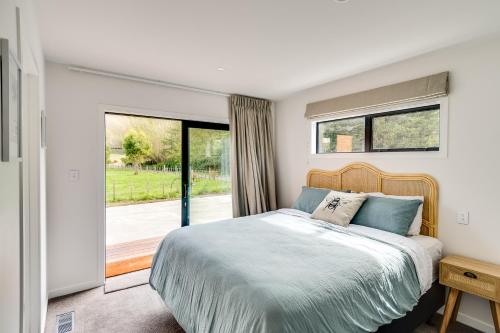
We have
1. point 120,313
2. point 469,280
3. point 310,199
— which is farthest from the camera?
point 310,199

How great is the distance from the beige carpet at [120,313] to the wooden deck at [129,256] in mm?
550

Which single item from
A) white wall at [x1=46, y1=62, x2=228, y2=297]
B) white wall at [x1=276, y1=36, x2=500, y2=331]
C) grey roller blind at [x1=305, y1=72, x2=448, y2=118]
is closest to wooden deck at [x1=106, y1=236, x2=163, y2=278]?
white wall at [x1=46, y1=62, x2=228, y2=297]

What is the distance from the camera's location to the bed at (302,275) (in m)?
1.43

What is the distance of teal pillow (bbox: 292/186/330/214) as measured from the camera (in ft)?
10.8

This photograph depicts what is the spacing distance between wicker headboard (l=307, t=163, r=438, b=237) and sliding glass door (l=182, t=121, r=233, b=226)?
51.6 inches

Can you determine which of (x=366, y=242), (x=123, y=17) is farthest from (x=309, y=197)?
(x=123, y=17)

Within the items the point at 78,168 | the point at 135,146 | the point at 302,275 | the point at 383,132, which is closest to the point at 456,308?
the point at 302,275

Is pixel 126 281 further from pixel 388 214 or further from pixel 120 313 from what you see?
pixel 388 214

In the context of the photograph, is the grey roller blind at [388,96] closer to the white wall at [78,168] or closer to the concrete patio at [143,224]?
the concrete patio at [143,224]

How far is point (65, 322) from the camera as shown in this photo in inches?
91.0

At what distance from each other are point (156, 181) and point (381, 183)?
161 inches

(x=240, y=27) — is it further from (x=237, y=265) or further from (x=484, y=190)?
(x=484, y=190)

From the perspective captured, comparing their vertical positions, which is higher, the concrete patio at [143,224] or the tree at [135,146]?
the tree at [135,146]

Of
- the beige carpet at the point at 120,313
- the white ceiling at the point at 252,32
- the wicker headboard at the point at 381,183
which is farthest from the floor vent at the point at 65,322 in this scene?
the wicker headboard at the point at 381,183
